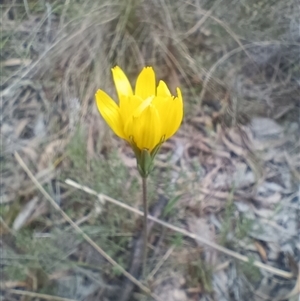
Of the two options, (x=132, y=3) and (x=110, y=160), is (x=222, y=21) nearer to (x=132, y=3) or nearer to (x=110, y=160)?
(x=132, y=3)

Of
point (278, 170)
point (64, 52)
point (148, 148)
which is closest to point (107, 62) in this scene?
point (64, 52)

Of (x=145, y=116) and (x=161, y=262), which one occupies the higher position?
(x=145, y=116)

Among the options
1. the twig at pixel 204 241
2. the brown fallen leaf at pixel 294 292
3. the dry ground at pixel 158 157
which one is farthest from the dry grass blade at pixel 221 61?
the brown fallen leaf at pixel 294 292

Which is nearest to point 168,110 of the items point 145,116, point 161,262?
point 145,116

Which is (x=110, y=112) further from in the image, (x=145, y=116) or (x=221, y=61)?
(x=221, y=61)

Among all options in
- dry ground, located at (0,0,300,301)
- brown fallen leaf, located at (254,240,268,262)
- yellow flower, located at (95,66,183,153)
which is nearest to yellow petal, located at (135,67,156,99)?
yellow flower, located at (95,66,183,153)

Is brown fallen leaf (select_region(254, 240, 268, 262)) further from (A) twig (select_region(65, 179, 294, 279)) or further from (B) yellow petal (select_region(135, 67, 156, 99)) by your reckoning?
(B) yellow petal (select_region(135, 67, 156, 99))
